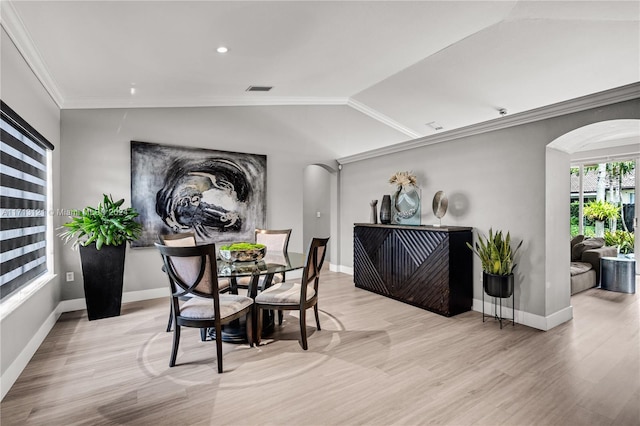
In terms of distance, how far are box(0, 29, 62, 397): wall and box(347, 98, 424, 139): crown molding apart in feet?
11.4

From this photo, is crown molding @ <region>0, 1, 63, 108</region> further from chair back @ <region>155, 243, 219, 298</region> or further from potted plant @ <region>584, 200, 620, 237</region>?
potted plant @ <region>584, 200, 620, 237</region>

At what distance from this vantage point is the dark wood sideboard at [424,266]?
3.76 meters

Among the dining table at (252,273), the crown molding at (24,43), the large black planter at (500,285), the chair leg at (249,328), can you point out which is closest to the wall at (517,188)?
the large black planter at (500,285)

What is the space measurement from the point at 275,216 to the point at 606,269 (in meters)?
5.16

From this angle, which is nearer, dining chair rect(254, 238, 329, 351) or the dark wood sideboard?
dining chair rect(254, 238, 329, 351)

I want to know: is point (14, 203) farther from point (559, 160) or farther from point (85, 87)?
point (559, 160)

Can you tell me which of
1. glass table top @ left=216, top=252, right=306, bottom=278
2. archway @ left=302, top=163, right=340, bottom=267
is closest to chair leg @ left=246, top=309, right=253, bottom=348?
glass table top @ left=216, top=252, right=306, bottom=278

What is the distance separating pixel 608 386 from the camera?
2.27 meters

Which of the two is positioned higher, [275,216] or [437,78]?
[437,78]

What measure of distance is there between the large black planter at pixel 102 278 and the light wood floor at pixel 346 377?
18cm

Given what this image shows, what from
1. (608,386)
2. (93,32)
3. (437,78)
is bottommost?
(608,386)

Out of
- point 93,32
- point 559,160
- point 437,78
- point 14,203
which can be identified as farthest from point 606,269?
point 14,203

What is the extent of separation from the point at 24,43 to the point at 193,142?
93.9 inches

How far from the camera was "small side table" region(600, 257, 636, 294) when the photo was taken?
474cm
